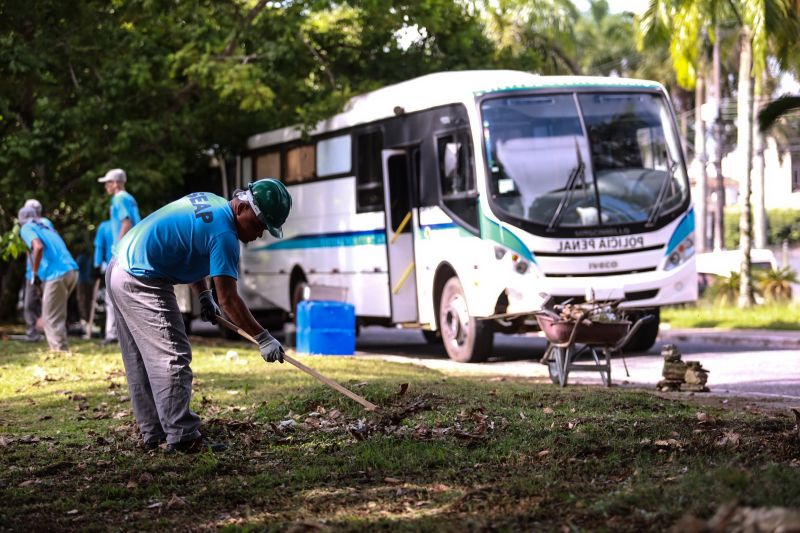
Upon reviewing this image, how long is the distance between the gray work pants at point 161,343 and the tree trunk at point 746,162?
58.1ft

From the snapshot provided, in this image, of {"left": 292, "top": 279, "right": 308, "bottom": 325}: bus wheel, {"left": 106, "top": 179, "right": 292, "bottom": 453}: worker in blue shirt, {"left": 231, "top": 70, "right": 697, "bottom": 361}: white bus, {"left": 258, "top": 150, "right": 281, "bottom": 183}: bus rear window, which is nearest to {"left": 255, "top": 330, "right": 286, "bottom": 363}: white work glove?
{"left": 106, "top": 179, "right": 292, "bottom": 453}: worker in blue shirt

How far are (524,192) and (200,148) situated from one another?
9.09 m

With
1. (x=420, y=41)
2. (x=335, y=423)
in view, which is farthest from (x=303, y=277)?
(x=335, y=423)

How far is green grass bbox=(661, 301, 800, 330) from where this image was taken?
835 inches

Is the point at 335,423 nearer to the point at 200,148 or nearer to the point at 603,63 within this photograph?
the point at 200,148

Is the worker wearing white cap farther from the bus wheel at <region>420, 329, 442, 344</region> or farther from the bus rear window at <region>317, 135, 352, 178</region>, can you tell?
the bus wheel at <region>420, 329, 442, 344</region>

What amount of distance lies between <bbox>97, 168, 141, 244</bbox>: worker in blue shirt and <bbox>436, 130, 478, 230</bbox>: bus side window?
3891mm

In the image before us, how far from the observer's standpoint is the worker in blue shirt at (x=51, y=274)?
1591 centimetres

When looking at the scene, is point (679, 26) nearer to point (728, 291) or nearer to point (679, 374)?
point (728, 291)

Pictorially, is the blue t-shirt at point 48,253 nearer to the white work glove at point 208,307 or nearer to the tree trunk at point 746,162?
the white work glove at point 208,307

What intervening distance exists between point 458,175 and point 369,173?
2.67 meters

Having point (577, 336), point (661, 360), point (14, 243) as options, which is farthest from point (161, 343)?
point (661, 360)

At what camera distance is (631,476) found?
645 cm

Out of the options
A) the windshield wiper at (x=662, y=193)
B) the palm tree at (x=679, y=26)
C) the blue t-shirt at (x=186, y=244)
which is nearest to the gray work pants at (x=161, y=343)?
the blue t-shirt at (x=186, y=244)
